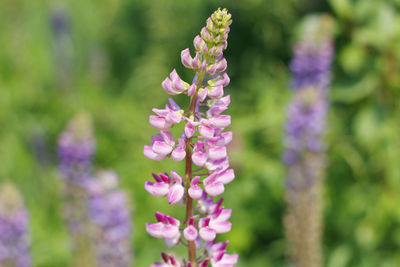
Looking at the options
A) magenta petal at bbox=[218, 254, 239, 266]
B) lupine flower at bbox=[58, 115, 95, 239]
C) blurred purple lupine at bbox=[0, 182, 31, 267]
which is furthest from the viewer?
lupine flower at bbox=[58, 115, 95, 239]

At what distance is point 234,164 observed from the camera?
419 centimetres

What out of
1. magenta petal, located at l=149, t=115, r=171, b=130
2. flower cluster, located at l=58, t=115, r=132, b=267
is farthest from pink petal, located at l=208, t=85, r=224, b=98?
flower cluster, located at l=58, t=115, r=132, b=267

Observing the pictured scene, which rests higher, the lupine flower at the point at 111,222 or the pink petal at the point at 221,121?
the lupine flower at the point at 111,222

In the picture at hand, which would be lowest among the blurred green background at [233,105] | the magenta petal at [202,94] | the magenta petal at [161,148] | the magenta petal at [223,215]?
the magenta petal at [223,215]

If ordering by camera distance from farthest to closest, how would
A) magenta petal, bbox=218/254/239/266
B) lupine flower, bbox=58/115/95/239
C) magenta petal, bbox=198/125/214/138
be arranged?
1. lupine flower, bbox=58/115/95/239
2. magenta petal, bbox=218/254/239/266
3. magenta petal, bbox=198/125/214/138

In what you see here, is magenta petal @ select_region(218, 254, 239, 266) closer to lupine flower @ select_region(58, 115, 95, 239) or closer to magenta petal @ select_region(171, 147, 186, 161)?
magenta petal @ select_region(171, 147, 186, 161)

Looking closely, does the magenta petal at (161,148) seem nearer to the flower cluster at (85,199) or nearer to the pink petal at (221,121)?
the pink petal at (221,121)

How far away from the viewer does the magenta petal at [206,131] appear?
1.20 meters

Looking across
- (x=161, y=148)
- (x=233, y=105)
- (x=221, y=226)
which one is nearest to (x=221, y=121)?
(x=161, y=148)

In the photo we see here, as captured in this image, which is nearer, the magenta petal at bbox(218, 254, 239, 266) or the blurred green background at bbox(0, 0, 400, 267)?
the magenta petal at bbox(218, 254, 239, 266)

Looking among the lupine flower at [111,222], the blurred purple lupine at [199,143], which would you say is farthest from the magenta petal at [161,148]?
the lupine flower at [111,222]

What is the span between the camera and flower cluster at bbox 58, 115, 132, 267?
274cm

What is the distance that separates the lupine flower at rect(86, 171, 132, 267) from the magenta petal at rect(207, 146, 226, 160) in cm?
151

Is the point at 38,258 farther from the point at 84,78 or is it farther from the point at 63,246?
the point at 84,78
